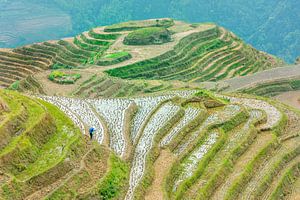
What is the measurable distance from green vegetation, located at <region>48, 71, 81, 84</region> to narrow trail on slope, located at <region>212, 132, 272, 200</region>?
2469 centimetres

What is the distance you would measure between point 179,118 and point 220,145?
10.5 ft

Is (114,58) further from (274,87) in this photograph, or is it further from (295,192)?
(295,192)

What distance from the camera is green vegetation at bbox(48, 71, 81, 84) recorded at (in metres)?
48.3

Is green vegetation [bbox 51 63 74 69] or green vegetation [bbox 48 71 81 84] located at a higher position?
green vegetation [bbox 48 71 81 84]

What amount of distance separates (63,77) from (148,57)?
36.5 feet

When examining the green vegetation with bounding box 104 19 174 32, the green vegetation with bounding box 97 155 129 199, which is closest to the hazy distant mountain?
the green vegetation with bounding box 104 19 174 32

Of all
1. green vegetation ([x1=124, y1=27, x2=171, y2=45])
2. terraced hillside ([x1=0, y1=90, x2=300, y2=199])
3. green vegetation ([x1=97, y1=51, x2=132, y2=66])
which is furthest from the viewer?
green vegetation ([x1=124, y1=27, x2=171, y2=45])

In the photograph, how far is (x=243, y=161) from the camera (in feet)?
81.4

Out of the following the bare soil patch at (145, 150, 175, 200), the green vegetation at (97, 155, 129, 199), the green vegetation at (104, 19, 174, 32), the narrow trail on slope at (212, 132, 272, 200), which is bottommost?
the green vegetation at (104, 19, 174, 32)

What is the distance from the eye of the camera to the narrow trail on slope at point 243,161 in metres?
22.1

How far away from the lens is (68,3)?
13575 cm

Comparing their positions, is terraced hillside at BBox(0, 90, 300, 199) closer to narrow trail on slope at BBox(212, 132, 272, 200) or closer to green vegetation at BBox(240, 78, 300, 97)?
narrow trail on slope at BBox(212, 132, 272, 200)

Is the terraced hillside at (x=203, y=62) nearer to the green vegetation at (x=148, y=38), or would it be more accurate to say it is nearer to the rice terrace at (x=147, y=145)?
the green vegetation at (x=148, y=38)

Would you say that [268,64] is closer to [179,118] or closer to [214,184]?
[179,118]
